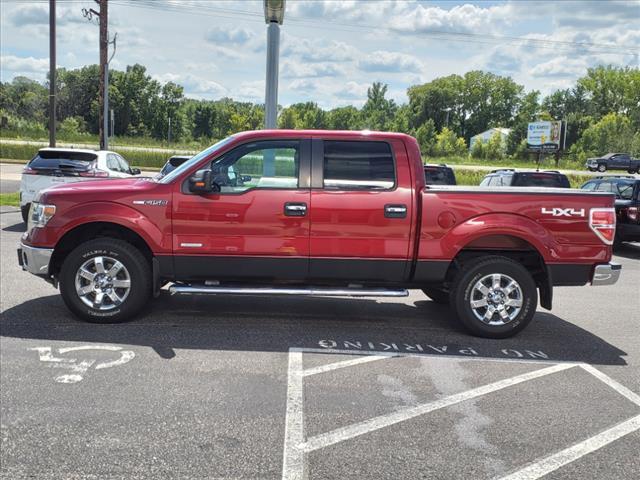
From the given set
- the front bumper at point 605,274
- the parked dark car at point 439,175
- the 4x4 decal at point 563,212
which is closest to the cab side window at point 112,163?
the parked dark car at point 439,175

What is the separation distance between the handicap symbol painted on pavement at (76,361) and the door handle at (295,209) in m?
1.90

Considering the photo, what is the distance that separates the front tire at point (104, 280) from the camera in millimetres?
5953

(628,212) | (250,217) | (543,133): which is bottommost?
(628,212)

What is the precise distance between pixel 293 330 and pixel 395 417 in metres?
2.18

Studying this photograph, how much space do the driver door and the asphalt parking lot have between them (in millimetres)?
661

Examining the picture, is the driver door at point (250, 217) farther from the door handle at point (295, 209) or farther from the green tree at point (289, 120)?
the green tree at point (289, 120)

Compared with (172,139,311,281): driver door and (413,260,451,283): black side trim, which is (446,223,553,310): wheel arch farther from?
(172,139,311,281): driver door

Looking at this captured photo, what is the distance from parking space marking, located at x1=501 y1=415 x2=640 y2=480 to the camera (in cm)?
341

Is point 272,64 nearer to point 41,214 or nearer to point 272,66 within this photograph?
point 272,66

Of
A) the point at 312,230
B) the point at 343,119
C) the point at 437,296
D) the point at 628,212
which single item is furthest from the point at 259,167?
the point at 343,119

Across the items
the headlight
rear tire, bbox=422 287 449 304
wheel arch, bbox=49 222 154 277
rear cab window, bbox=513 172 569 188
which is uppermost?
rear cab window, bbox=513 172 569 188

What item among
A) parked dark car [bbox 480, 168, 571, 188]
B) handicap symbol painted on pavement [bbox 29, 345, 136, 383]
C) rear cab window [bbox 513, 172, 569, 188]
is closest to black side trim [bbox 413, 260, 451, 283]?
handicap symbol painted on pavement [bbox 29, 345, 136, 383]

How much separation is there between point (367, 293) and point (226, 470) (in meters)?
2.90

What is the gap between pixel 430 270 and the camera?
6.05m
